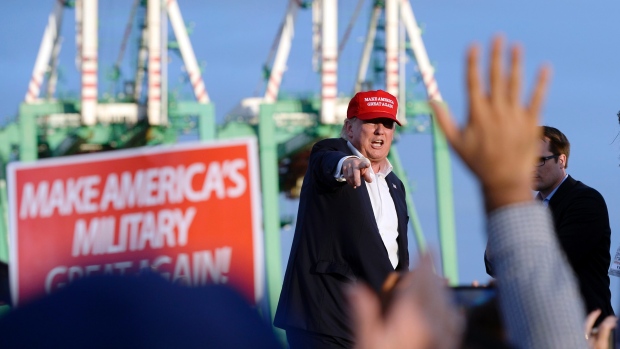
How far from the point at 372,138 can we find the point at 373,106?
0.12 m

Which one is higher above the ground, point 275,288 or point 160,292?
→ point 160,292

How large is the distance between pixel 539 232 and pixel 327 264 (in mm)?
2791

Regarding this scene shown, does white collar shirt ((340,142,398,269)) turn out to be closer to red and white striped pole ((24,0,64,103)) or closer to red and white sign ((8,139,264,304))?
red and white sign ((8,139,264,304))

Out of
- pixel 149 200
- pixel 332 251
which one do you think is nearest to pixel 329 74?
pixel 332 251

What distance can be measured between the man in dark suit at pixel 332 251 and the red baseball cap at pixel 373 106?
190 millimetres

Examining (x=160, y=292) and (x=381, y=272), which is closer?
(x=160, y=292)

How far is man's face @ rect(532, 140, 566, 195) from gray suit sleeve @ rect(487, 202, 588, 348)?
3.12 m

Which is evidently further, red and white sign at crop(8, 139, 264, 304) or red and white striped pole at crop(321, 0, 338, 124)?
red and white striped pole at crop(321, 0, 338, 124)

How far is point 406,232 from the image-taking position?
4.41 meters

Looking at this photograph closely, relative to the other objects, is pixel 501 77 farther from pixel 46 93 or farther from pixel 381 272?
pixel 46 93

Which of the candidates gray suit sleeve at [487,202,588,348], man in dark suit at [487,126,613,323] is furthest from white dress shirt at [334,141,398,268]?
gray suit sleeve at [487,202,588,348]

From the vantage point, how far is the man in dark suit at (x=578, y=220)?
4.25m

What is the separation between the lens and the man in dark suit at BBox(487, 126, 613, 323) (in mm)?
4250

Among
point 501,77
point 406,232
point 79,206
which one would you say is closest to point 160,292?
point 501,77
